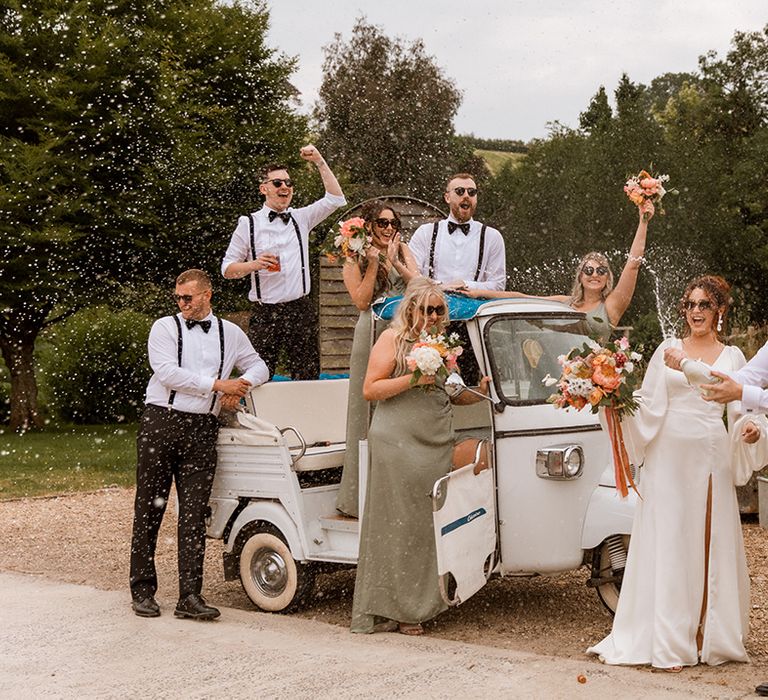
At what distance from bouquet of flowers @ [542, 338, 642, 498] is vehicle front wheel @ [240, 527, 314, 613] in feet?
8.48

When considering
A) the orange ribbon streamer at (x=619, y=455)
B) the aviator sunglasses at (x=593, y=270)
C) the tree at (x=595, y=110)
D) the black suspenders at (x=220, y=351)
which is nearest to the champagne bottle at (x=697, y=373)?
the orange ribbon streamer at (x=619, y=455)

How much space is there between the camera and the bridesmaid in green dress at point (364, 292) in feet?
26.0

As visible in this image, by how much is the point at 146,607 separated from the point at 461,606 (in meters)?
2.14

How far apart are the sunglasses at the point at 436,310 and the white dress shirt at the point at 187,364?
158cm

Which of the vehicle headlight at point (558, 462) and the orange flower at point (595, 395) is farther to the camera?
the vehicle headlight at point (558, 462)

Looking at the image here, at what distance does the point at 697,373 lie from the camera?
607cm

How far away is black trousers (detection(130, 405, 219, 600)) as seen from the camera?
26.3 feet

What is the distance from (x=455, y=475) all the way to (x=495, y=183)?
61.7 meters

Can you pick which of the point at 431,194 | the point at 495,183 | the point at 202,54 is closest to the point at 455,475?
the point at 202,54

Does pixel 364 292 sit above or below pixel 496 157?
below

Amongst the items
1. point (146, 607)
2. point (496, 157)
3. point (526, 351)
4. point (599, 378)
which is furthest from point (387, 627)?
point (496, 157)

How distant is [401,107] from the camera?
47844mm

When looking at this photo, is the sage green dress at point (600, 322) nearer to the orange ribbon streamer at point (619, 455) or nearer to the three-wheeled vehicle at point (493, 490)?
the three-wheeled vehicle at point (493, 490)

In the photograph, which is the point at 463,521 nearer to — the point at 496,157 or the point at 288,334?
the point at 288,334
